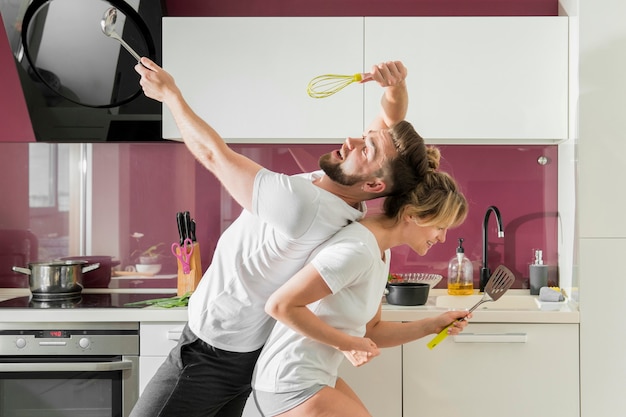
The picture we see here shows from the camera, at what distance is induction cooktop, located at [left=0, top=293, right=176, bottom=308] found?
3021 millimetres

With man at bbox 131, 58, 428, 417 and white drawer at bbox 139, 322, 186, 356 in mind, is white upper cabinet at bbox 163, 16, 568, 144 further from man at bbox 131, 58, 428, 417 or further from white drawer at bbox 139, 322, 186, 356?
man at bbox 131, 58, 428, 417

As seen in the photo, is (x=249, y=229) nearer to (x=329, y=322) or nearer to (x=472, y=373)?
(x=329, y=322)

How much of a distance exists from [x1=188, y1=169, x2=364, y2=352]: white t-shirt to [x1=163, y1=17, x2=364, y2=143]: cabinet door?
1.19 meters

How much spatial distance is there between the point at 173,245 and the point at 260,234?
5.47ft

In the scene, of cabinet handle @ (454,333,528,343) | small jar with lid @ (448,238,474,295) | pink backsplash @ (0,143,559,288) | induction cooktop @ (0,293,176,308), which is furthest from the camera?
pink backsplash @ (0,143,559,288)

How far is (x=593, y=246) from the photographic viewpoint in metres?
2.92

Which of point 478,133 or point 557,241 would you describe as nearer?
point 478,133

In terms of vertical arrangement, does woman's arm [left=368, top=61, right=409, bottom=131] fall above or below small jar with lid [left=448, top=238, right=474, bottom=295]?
above

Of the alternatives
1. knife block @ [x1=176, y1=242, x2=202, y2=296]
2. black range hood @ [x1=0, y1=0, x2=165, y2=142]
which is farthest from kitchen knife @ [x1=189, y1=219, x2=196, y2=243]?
black range hood @ [x1=0, y1=0, x2=165, y2=142]

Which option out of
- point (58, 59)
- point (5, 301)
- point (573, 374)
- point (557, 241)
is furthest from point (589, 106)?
point (5, 301)

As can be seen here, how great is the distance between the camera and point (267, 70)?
3.12 meters

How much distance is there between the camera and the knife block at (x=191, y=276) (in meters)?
3.36

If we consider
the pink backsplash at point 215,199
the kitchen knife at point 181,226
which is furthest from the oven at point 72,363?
the pink backsplash at point 215,199

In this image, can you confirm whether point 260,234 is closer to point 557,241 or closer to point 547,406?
point 547,406
